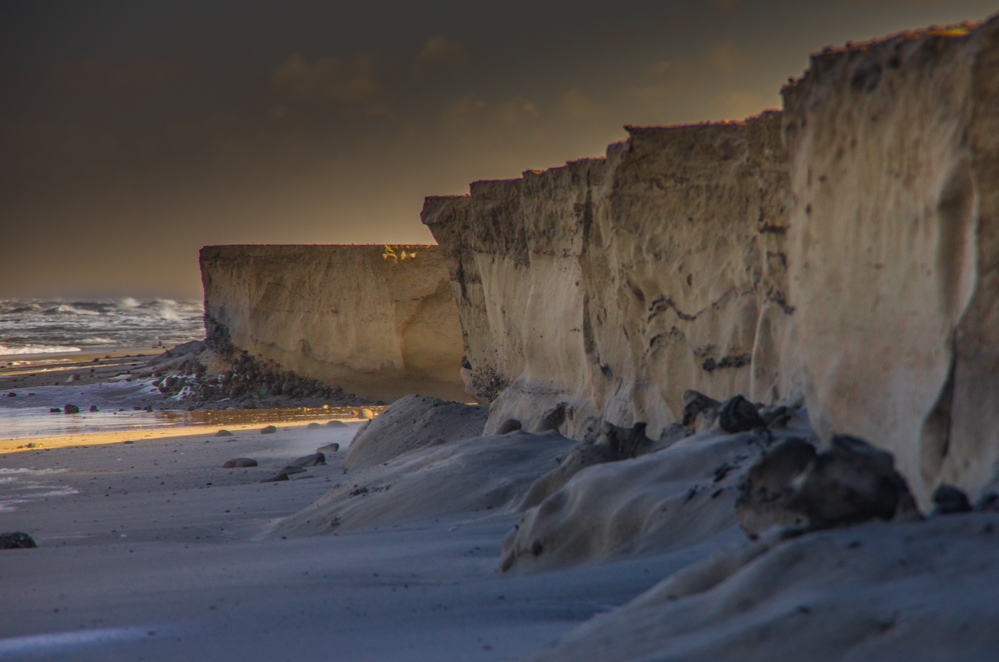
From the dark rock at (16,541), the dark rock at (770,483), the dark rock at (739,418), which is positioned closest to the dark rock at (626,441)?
the dark rock at (739,418)

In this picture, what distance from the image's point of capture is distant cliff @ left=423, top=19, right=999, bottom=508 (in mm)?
2348

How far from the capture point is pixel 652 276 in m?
6.09

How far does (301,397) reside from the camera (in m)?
17.0

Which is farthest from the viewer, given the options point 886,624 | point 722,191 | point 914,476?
point 722,191

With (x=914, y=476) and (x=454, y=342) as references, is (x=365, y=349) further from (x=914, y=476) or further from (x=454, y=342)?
(x=914, y=476)

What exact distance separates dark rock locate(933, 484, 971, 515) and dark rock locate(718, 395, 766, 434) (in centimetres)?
171

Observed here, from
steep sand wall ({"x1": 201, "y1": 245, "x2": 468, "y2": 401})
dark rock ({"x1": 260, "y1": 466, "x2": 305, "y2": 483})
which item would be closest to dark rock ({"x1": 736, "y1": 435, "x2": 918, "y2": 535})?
dark rock ({"x1": 260, "y1": 466, "x2": 305, "y2": 483})

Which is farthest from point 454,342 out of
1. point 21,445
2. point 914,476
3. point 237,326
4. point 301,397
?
point 914,476

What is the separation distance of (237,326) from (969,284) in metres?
17.8

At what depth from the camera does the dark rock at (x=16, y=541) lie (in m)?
4.66

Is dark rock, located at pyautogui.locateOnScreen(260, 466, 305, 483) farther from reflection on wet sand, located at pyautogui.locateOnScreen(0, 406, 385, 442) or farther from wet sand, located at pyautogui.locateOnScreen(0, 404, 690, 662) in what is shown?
reflection on wet sand, located at pyautogui.locateOnScreen(0, 406, 385, 442)

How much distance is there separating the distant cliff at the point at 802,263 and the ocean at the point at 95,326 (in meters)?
33.9

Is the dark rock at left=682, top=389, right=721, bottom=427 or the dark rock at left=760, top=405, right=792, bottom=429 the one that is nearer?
the dark rock at left=760, top=405, right=792, bottom=429

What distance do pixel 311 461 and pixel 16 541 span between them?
4226 millimetres
